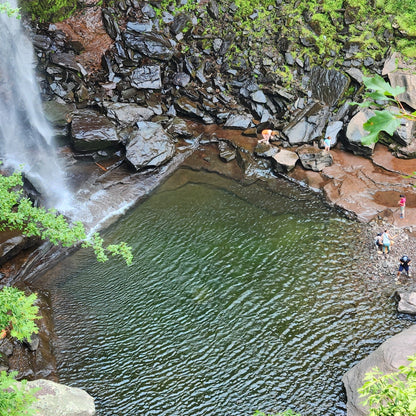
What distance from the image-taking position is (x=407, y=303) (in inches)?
571

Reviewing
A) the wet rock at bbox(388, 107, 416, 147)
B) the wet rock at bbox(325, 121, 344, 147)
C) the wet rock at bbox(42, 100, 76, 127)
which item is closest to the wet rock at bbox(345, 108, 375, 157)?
the wet rock at bbox(325, 121, 344, 147)

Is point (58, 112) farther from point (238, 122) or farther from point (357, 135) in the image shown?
point (357, 135)

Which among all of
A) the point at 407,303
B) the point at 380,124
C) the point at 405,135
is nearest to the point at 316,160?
the point at 405,135

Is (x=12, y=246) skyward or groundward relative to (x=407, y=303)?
skyward

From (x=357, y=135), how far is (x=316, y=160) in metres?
3.16

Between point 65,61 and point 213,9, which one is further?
point 213,9

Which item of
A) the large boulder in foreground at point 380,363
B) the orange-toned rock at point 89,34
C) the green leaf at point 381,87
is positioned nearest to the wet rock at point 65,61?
the orange-toned rock at point 89,34

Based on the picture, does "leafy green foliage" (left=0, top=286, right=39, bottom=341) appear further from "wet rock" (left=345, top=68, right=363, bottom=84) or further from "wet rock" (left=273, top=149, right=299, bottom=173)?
"wet rock" (left=345, top=68, right=363, bottom=84)

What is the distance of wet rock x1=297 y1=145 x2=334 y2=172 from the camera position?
22.9 metres

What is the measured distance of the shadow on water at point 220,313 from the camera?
480 inches

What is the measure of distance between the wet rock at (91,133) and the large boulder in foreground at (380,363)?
17761mm

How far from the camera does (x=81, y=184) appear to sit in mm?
21234

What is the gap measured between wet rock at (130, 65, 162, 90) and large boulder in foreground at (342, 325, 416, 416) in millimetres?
22431

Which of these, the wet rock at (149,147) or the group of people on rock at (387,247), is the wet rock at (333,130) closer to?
the group of people on rock at (387,247)
